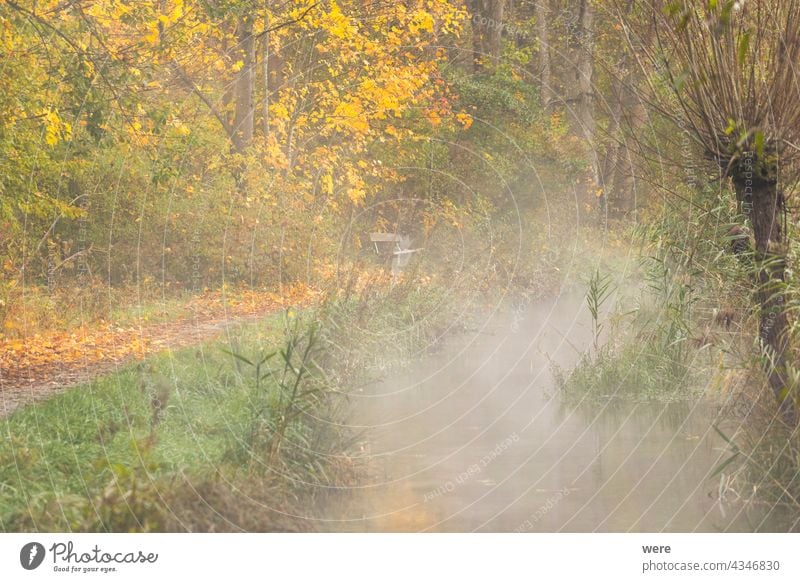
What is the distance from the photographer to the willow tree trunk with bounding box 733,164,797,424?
6.04m

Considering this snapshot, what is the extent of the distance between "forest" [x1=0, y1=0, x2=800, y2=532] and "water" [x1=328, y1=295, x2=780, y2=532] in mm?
36

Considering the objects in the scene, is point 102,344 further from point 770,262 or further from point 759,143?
point 759,143

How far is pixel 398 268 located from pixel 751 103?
19.7 feet

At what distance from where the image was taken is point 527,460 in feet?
26.3

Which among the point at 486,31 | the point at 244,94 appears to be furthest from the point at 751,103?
the point at 244,94

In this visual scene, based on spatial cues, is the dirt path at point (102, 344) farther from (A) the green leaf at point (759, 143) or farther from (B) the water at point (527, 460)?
(A) the green leaf at point (759, 143)

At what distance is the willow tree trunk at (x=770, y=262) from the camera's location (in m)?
6.04

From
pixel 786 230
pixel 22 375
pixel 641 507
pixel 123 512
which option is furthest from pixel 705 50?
pixel 22 375

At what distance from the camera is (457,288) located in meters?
12.0

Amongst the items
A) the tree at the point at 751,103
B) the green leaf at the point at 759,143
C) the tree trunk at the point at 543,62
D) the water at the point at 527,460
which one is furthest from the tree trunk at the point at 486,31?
the green leaf at the point at 759,143

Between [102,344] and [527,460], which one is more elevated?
[102,344]

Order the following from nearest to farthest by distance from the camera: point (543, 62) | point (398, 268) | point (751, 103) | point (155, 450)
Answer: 1. point (751, 103)
2. point (155, 450)
3. point (398, 268)
4. point (543, 62)

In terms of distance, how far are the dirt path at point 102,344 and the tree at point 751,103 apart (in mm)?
4683
